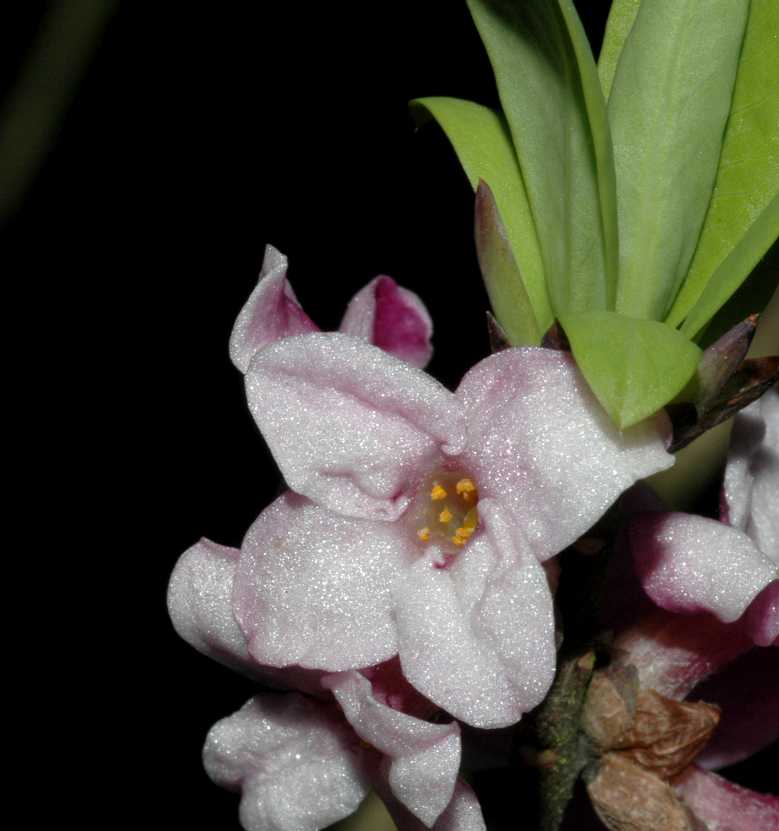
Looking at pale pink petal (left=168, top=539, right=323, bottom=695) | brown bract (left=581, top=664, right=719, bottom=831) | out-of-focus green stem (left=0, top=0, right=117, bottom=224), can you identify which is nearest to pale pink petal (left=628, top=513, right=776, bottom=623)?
brown bract (left=581, top=664, right=719, bottom=831)

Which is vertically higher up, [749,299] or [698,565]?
[749,299]

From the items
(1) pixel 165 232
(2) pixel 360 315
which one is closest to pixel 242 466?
(1) pixel 165 232

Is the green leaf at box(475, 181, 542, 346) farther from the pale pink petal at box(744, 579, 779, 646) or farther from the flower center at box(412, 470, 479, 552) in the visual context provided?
the pale pink petal at box(744, 579, 779, 646)

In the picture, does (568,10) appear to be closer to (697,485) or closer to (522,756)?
(522,756)

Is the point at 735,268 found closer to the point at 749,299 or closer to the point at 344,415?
the point at 749,299

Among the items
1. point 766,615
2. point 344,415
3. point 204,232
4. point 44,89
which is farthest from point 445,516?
point 204,232

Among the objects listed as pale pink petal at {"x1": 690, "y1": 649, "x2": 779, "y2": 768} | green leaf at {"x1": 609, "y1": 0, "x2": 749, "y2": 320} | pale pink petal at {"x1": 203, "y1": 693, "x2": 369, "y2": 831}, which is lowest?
pale pink petal at {"x1": 203, "y1": 693, "x2": 369, "y2": 831}
